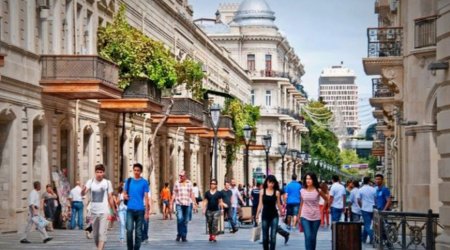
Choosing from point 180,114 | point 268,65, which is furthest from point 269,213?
point 268,65

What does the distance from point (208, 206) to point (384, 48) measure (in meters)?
9.38

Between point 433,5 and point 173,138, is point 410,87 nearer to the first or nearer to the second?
point 433,5

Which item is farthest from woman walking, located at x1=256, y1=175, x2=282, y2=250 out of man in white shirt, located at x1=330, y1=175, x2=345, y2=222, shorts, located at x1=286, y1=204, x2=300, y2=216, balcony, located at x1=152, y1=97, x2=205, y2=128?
balcony, located at x1=152, y1=97, x2=205, y2=128

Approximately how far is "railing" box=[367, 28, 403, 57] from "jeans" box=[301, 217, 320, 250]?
610 inches

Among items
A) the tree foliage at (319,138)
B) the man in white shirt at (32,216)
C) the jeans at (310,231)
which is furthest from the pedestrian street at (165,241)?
the tree foliage at (319,138)

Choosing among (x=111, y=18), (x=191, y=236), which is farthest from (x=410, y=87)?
(x=111, y=18)

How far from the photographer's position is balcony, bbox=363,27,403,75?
121 ft

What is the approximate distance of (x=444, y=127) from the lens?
1938 cm

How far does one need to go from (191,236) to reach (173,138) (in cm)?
2718

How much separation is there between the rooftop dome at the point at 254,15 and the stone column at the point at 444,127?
315ft

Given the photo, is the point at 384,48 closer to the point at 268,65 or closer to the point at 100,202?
the point at 100,202

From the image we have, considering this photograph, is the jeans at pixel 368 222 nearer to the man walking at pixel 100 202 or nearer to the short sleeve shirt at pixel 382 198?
the short sleeve shirt at pixel 382 198

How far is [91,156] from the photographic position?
4269 cm

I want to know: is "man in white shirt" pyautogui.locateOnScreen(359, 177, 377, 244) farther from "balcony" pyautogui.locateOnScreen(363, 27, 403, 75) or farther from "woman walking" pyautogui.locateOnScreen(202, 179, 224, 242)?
"balcony" pyautogui.locateOnScreen(363, 27, 403, 75)
